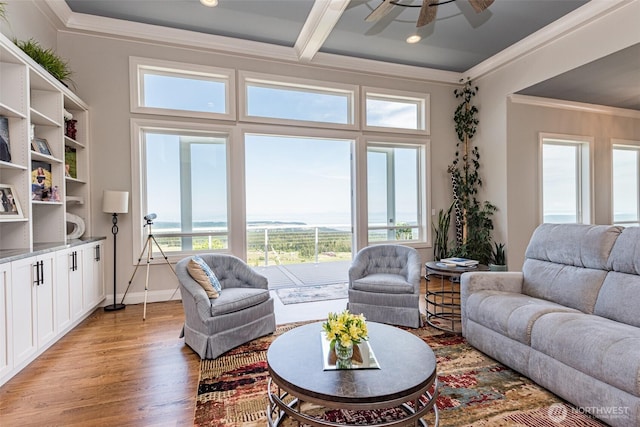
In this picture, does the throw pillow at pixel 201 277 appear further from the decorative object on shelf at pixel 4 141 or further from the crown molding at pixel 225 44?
the crown molding at pixel 225 44

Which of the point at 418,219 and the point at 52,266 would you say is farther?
the point at 418,219

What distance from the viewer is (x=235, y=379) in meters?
2.39

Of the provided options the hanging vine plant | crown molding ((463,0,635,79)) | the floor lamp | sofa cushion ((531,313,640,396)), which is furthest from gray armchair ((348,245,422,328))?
crown molding ((463,0,635,79))

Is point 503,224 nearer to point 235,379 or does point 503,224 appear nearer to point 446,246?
point 446,246

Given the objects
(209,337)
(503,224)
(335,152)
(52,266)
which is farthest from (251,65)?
(503,224)

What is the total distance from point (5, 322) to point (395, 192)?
504cm

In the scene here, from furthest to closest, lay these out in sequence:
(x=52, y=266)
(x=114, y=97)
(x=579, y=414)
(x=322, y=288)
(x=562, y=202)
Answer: (x=562, y=202) → (x=322, y=288) → (x=114, y=97) → (x=52, y=266) → (x=579, y=414)

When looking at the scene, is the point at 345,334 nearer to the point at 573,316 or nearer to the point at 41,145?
the point at 573,316

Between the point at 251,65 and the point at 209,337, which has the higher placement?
the point at 251,65

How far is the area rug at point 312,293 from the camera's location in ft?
14.7

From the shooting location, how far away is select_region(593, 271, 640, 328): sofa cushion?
7.06ft

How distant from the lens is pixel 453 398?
2121 millimetres

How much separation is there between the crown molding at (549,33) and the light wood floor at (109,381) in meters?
5.48

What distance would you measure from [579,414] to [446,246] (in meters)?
3.88
